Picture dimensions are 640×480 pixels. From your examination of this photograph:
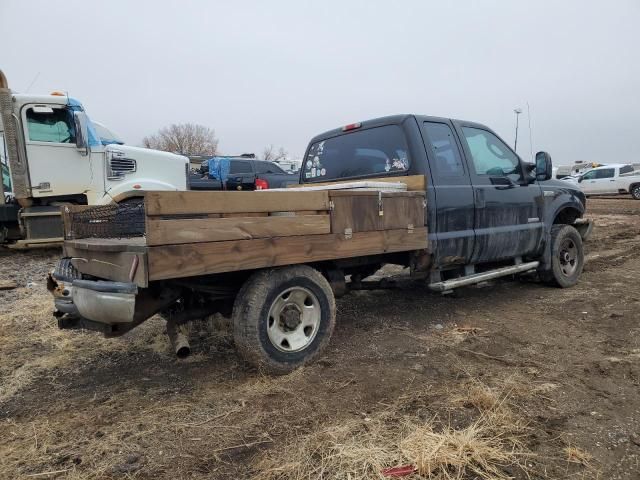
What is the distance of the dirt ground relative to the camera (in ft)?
7.50

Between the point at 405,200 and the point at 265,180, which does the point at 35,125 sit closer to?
the point at 405,200

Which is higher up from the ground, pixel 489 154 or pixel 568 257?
pixel 489 154

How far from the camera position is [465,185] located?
4660 millimetres

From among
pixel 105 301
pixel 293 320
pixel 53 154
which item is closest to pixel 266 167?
pixel 53 154

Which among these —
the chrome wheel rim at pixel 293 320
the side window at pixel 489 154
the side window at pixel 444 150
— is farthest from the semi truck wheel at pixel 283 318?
the side window at pixel 489 154

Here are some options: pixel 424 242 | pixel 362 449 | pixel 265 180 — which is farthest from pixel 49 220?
pixel 265 180

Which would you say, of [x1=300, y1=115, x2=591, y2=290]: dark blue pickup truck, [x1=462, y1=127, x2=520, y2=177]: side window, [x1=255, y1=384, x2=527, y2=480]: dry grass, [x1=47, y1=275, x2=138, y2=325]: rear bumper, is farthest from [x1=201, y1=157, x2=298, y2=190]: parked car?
[x1=255, y1=384, x2=527, y2=480]: dry grass

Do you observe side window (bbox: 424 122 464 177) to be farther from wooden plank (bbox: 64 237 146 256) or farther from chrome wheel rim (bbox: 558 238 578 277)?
wooden plank (bbox: 64 237 146 256)

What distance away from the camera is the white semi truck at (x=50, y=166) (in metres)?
7.88

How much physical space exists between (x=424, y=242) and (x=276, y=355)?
1.78 meters

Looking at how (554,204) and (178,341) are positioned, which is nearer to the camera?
(178,341)

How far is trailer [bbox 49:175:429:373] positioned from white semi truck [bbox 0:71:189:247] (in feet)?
16.4

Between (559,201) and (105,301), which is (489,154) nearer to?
(559,201)

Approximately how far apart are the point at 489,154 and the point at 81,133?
7026mm
